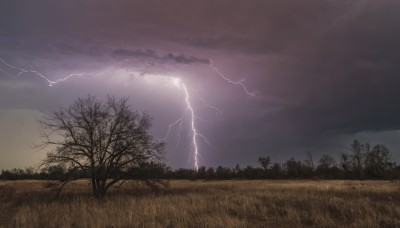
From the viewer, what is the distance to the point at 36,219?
13180 millimetres

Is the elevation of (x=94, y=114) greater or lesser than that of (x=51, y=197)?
greater

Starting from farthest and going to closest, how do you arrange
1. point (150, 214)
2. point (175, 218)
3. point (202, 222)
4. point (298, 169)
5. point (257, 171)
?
point (257, 171) < point (298, 169) < point (150, 214) < point (175, 218) < point (202, 222)

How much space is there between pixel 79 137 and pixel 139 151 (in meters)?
4.70

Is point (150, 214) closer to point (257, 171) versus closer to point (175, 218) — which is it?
point (175, 218)

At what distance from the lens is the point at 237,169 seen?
99.6 meters

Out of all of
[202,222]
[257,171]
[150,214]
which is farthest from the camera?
[257,171]

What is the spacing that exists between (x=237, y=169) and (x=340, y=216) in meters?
87.1

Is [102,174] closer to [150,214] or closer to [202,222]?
[150,214]

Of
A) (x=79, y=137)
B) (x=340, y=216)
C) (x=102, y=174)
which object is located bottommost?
(x=340, y=216)

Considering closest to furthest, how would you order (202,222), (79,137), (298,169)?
(202,222)
(79,137)
(298,169)

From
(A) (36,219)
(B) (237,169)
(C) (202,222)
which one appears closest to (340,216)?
(C) (202,222)

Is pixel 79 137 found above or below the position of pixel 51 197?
above

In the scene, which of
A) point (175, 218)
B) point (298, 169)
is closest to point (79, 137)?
point (175, 218)

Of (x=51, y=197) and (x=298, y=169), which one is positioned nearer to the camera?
(x=51, y=197)
